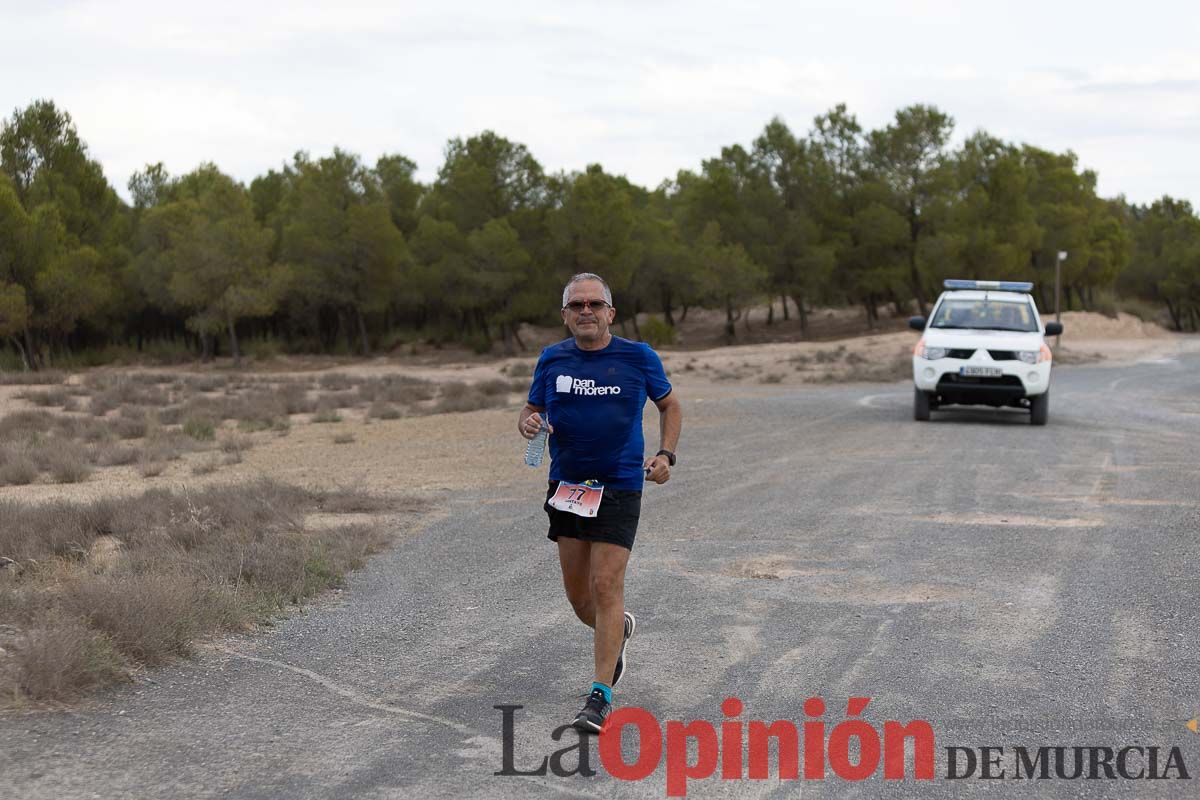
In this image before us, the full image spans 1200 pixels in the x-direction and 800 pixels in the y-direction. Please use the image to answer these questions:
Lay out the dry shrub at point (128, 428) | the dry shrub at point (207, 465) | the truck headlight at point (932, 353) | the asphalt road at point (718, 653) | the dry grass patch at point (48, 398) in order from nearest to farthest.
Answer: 1. the asphalt road at point (718, 653)
2. the dry shrub at point (207, 465)
3. the truck headlight at point (932, 353)
4. the dry shrub at point (128, 428)
5. the dry grass patch at point (48, 398)

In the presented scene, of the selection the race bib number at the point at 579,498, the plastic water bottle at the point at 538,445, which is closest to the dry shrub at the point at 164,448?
the plastic water bottle at the point at 538,445

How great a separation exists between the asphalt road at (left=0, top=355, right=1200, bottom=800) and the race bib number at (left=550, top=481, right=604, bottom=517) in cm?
91

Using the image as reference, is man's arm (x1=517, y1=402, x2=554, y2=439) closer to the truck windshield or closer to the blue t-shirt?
the blue t-shirt

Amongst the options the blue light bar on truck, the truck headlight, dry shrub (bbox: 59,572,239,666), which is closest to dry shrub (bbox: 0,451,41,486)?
dry shrub (bbox: 59,572,239,666)

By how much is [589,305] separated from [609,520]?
919 millimetres

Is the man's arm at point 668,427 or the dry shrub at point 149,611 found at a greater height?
the man's arm at point 668,427

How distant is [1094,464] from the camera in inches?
555

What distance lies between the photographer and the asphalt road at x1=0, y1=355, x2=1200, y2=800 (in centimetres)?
471

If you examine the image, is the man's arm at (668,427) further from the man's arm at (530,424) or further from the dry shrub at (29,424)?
the dry shrub at (29,424)

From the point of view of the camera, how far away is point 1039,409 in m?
18.6

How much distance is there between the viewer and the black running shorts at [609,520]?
5.28m

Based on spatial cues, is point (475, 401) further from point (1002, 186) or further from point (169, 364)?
point (1002, 186)

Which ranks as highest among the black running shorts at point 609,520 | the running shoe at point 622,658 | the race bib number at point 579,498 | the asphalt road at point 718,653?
the race bib number at point 579,498

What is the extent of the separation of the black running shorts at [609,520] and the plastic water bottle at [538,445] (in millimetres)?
200
